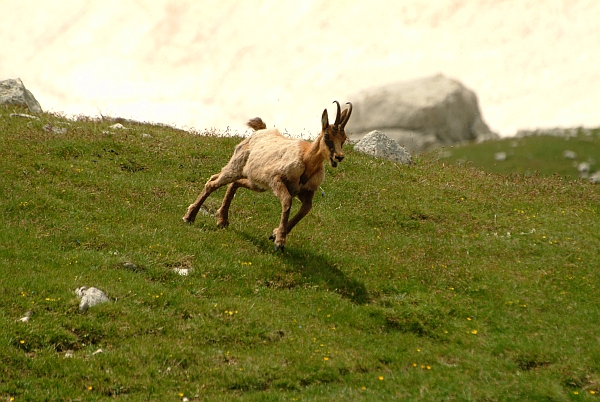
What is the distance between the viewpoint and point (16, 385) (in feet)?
33.1

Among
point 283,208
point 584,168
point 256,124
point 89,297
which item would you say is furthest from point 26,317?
point 584,168

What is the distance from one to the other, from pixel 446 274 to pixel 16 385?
36.2 ft

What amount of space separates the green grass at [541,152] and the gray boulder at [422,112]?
7569 millimetres

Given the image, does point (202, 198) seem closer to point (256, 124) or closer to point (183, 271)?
point (256, 124)

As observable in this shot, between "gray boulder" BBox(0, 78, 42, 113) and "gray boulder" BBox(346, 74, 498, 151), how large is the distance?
1431 inches

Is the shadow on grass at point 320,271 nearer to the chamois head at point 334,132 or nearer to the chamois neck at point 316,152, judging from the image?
the chamois neck at point 316,152

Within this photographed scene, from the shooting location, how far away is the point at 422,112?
6244 cm

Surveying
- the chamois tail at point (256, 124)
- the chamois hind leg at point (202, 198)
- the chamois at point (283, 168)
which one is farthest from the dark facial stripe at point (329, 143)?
the chamois tail at point (256, 124)

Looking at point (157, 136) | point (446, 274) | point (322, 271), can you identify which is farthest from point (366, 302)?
point (157, 136)

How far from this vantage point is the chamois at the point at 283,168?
15617 mm

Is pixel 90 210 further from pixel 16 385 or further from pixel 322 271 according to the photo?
pixel 16 385

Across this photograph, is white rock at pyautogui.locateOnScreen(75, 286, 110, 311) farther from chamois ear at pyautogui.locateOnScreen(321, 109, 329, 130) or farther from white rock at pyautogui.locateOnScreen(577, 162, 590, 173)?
white rock at pyautogui.locateOnScreen(577, 162, 590, 173)

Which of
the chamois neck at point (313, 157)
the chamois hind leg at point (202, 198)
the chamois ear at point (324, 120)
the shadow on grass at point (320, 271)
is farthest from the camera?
the chamois hind leg at point (202, 198)

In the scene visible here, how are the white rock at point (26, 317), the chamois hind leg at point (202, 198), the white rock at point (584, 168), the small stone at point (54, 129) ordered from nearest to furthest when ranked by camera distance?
1. the white rock at point (26, 317)
2. the chamois hind leg at point (202, 198)
3. the small stone at point (54, 129)
4. the white rock at point (584, 168)
